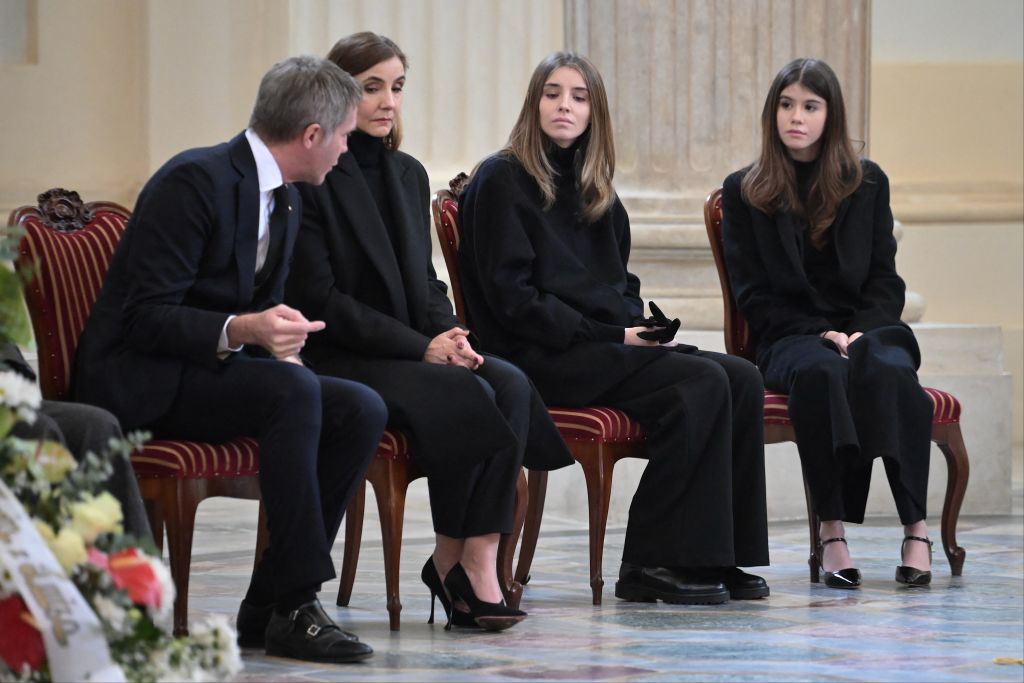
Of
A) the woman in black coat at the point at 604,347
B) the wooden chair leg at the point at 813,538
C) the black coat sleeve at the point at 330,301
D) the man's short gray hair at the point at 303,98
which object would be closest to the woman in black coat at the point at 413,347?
the black coat sleeve at the point at 330,301

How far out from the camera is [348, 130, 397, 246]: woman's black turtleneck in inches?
167

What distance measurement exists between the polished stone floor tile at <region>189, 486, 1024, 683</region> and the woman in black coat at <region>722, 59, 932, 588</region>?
0.28 meters

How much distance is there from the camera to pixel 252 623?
368cm

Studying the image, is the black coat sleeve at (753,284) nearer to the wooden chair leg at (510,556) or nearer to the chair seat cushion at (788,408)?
the chair seat cushion at (788,408)

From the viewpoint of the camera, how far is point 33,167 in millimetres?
7133

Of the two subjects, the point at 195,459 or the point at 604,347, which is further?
the point at 604,347

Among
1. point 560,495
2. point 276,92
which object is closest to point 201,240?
point 276,92

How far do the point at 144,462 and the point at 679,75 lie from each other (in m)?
3.65

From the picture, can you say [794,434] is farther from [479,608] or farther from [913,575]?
[479,608]

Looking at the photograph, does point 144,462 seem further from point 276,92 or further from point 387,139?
point 387,139

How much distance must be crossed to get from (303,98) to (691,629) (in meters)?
1.52

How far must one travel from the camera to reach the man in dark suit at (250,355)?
3475mm

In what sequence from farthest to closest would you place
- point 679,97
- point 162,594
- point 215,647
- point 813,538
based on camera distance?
point 679,97 < point 813,538 < point 215,647 < point 162,594

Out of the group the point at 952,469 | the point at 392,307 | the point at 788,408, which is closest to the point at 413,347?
the point at 392,307
